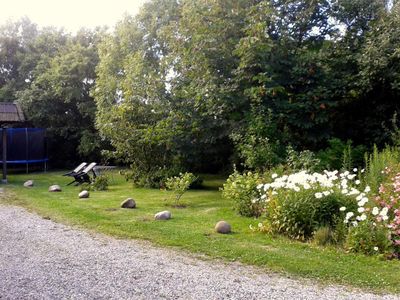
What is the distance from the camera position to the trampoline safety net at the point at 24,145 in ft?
65.1

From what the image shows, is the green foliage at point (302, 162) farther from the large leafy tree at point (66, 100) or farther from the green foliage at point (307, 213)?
the large leafy tree at point (66, 100)

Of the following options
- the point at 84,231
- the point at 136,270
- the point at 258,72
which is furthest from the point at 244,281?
the point at 258,72

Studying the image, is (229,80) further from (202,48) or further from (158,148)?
(158,148)

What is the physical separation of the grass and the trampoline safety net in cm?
836

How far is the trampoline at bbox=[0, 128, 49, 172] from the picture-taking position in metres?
19.8

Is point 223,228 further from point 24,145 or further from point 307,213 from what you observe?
point 24,145

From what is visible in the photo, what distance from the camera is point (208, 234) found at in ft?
22.1

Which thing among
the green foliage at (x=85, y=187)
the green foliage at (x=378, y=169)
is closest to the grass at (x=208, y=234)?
the green foliage at (x=85, y=187)

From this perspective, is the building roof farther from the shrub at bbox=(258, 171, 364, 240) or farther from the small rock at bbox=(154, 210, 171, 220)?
the shrub at bbox=(258, 171, 364, 240)

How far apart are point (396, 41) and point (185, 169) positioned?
727cm

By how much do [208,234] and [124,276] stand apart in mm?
2303

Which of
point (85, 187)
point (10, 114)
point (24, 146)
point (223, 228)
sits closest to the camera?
point (223, 228)

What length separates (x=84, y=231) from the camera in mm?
7039

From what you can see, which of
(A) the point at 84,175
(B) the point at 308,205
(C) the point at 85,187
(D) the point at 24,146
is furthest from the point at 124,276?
(D) the point at 24,146
